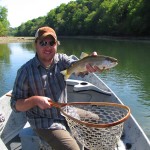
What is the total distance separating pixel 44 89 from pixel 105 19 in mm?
80046

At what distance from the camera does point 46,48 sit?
14.2 feet

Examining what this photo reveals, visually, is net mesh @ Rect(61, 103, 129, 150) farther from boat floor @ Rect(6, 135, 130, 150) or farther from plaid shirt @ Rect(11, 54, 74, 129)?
boat floor @ Rect(6, 135, 130, 150)

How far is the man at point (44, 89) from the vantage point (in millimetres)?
4250

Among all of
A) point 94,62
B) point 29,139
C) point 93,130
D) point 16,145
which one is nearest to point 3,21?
point 16,145

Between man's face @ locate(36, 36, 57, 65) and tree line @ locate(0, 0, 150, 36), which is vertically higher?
man's face @ locate(36, 36, 57, 65)

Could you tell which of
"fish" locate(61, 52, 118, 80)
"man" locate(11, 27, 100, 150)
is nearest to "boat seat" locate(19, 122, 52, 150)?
"man" locate(11, 27, 100, 150)

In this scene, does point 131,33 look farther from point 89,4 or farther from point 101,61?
point 101,61

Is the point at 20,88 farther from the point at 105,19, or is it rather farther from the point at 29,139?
the point at 105,19

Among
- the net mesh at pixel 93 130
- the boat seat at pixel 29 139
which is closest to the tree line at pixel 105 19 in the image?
the boat seat at pixel 29 139

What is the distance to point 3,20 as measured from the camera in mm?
104500

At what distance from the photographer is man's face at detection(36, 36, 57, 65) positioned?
4324 mm

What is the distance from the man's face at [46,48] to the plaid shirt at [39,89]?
0.33ft

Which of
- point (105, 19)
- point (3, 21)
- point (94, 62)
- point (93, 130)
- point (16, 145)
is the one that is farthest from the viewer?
point (3, 21)

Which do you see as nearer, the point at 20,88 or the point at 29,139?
the point at 20,88
